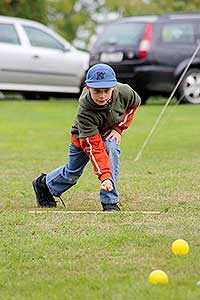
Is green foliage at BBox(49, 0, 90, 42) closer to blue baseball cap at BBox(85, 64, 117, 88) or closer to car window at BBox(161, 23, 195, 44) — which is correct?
car window at BBox(161, 23, 195, 44)

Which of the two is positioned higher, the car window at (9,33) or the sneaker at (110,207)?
the sneaker at (110,207)

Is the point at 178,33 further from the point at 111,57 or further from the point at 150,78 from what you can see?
the point at 111,57

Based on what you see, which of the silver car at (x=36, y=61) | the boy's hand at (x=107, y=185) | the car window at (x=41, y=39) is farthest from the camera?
the car window at (x=41, y=39)

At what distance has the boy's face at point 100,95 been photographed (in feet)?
23.2

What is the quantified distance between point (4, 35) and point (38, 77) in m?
1.09

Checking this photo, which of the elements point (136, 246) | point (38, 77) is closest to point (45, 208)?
point (136, 246)

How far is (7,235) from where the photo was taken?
258 inches

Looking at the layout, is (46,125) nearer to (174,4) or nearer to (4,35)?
(4,35)

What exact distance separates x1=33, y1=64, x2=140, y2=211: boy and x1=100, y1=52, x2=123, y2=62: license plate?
36.0 feet

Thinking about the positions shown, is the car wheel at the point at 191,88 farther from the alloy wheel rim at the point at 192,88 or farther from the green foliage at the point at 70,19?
the green foliage at the point at 70,19

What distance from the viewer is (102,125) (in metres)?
7.40

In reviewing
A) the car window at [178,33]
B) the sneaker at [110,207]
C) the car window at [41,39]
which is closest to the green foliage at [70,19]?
the car window at [41,39]

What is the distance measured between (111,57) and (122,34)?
0.57 metres

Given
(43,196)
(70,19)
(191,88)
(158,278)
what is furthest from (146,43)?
(70,19)
